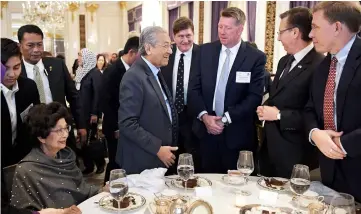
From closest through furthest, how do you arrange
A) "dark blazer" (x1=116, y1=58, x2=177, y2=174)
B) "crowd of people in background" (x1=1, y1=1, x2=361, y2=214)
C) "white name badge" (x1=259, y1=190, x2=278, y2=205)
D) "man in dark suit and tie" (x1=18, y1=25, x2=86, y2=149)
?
"white name badge" (x1=259, y1=190, x2=278, y2=205)
"crowd of people in background" (x1=1, y1=1, x2=361, y2=214)
"dark blazer" (x1=116, y1=58, x2=177, y2=174)
"man in dark suit and tie" (x1=18, y1=25, x2=86, y2=149)

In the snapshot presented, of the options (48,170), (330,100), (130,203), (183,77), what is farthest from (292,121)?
(48,170)

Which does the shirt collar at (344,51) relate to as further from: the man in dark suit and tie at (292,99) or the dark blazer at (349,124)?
the man in dark suit and tie at (292,99)

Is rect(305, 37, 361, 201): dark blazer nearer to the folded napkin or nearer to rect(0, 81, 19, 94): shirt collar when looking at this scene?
the folded napkin

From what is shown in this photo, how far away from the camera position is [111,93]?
308 centimetres

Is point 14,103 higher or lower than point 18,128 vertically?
higher

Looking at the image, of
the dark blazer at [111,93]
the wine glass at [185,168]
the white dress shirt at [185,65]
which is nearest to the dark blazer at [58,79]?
the dark blazer at [111,93]

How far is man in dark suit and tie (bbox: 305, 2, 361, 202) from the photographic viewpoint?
167 cm

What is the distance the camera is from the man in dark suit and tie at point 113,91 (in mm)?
3090

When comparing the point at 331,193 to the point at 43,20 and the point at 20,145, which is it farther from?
the point at 43,20

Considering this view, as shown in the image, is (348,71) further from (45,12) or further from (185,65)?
(45,12)

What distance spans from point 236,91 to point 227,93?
7 centimetres

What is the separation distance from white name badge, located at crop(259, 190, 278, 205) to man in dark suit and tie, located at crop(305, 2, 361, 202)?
392mm

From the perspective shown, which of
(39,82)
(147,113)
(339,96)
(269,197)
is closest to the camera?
(269,197)

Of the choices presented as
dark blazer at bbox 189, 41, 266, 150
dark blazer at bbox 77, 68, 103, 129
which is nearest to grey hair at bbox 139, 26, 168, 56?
dark blazer at bbox 189, 41, 266, 150
